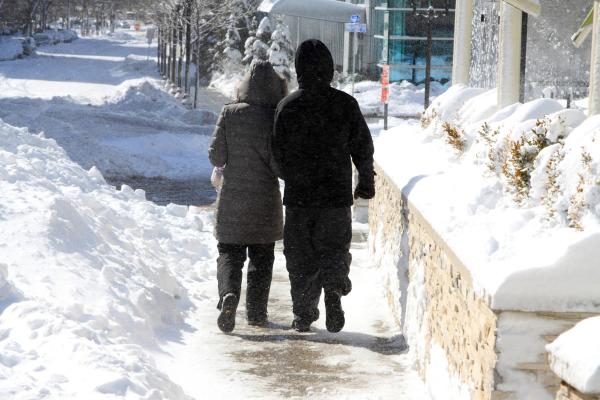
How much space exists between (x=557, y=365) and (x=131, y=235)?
548cm

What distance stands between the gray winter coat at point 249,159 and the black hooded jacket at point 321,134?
285mm

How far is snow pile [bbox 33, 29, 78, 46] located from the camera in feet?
279

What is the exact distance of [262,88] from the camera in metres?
6.98

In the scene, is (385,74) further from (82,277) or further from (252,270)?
(82,277)

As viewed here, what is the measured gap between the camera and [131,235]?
8922mm

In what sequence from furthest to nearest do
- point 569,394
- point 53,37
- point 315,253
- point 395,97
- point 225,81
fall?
point 53,37
point 225,81
point 395,97
point 315,253
point 569,394

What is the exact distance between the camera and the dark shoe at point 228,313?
6840mm

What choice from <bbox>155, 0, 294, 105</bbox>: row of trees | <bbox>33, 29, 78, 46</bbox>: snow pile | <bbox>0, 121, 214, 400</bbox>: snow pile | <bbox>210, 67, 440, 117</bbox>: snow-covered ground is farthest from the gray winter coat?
<bbox>33, 29, 78, 46</bbox>: snow pile

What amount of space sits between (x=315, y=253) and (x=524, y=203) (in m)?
1.94

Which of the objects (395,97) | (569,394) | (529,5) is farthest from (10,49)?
(569,394)

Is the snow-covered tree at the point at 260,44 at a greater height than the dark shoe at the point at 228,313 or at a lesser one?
greater

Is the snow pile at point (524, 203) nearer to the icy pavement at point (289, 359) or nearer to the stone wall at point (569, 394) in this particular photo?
the stone wall at point (569, 394)

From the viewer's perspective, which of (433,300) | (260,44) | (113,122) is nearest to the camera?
(433,300)

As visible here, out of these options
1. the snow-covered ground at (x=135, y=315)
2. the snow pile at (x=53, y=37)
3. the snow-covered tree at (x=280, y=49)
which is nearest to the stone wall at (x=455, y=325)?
the snow-covered ground at (x=135, y=315)
